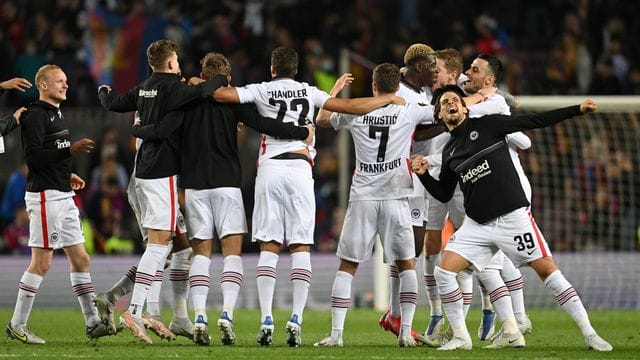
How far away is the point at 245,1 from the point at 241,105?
39.7 feet

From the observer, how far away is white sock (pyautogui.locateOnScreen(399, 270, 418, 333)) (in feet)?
35.5

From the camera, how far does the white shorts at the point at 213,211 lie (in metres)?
10.7

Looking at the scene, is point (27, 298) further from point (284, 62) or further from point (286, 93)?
point (284, 62)

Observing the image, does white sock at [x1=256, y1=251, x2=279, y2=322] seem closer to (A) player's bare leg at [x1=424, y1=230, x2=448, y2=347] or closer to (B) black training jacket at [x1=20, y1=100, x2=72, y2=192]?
(A) player's bare leg at [x1=424, y1=230, x2=448, y2=347]

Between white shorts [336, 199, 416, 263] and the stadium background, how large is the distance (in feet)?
19.8

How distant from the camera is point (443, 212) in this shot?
468 inches

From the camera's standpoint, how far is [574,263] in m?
17.2

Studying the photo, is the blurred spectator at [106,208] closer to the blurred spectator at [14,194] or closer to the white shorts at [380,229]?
the blurred spectator at [14,194]

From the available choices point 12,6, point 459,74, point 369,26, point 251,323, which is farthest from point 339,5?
point 459,74

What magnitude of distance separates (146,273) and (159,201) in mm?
605

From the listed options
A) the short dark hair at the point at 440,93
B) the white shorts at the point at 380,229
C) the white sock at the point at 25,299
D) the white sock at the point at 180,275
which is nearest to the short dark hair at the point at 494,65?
the short dark hair at the point at 440,93

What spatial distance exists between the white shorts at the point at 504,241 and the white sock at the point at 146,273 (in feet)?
7.87

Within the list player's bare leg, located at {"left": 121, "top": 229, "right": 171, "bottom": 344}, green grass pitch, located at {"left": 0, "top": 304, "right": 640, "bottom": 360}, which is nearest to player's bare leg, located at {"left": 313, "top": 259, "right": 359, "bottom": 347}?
green grass pitch, located at {"left": 0, "top": 304, "right": 640, "bottom": 360}

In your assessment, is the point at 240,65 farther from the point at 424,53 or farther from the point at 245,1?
the point at 424,53
